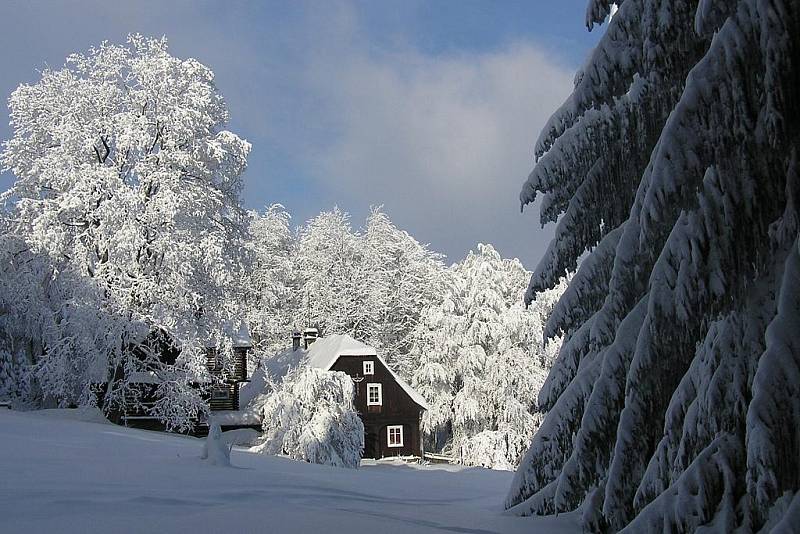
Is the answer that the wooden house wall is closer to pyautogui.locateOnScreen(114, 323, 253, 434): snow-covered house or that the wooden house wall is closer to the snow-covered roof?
the snow-covered roof

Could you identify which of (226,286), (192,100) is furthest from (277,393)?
(192,100)

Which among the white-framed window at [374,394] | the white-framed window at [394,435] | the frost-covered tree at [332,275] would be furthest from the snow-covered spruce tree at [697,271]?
the frost-covered tree at [332,275]

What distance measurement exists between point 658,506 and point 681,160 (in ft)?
6.74

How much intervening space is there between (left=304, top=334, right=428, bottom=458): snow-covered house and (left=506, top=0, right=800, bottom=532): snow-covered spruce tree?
3667 centimetres

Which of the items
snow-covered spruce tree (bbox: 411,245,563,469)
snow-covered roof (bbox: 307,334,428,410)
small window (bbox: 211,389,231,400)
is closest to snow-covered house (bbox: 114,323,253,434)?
small window (bbox: 211,389,231,400)

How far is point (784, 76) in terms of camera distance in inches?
142

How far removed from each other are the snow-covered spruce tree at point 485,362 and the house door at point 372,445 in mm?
3997

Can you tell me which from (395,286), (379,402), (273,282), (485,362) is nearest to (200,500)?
(485,362)

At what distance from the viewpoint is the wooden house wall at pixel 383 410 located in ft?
137

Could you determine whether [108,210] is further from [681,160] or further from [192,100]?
[681,160]

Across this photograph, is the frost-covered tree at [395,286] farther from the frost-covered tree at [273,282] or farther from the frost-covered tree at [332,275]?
the frost-covered tree at [273,282]

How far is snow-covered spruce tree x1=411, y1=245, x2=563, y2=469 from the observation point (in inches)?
1373

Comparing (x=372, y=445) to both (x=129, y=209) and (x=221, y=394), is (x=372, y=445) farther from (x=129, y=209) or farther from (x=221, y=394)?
(x=129, y=209)

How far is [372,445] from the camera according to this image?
42.3 metres
